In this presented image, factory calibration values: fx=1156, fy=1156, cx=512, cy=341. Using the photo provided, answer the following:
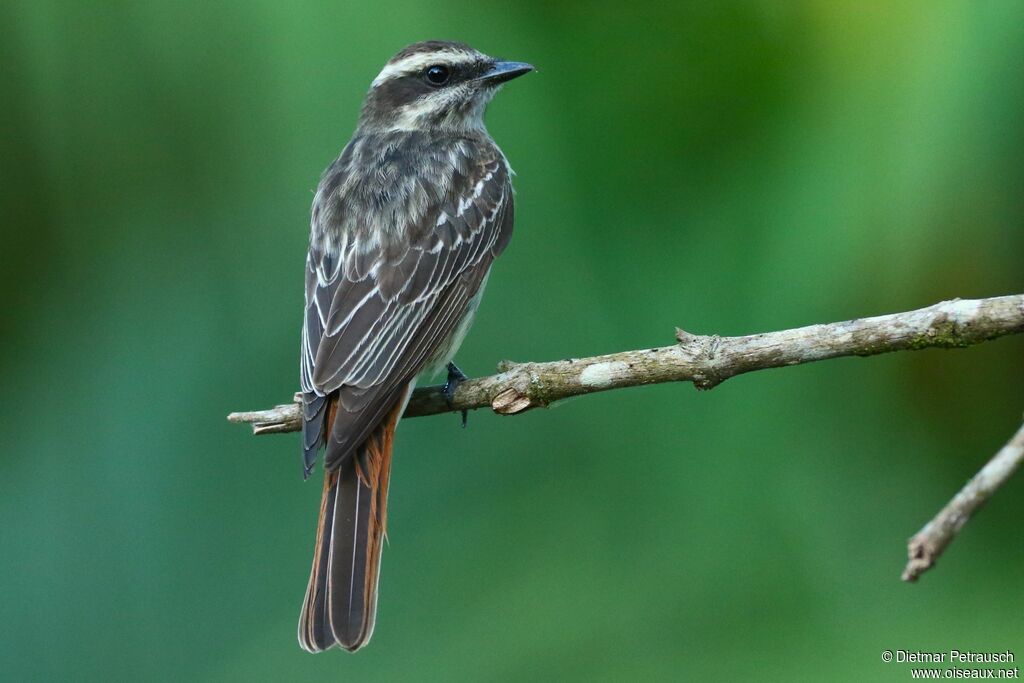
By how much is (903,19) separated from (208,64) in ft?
7.37

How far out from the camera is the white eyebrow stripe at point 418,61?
4277mm

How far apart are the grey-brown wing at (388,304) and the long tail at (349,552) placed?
10 centimetres

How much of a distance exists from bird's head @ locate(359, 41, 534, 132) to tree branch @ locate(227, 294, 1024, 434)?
144cm

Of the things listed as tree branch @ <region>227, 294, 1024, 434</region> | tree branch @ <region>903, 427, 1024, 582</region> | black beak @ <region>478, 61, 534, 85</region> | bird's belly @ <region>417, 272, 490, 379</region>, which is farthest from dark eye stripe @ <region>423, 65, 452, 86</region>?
tree branch @ <region>903, 427, 1024, 582</region>

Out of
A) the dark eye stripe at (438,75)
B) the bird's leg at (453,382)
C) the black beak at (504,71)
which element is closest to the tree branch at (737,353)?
the bird's leg at (453,382)

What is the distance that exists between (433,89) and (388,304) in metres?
1.14

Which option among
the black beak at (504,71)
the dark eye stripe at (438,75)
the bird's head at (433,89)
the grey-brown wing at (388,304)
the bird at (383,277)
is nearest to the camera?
the bird at (383,277)

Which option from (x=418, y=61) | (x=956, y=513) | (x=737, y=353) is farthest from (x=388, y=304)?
(x=956, y=513)

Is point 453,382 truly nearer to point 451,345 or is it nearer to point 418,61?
point 451,345

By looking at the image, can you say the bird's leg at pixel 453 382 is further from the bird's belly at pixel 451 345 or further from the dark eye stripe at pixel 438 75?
the dark eye stripe at pixel 438 75

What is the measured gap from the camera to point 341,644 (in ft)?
10.5

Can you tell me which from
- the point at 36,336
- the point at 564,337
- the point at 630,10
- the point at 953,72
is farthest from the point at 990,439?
the point at 36,336

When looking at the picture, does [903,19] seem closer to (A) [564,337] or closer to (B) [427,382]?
(A) [564,337]

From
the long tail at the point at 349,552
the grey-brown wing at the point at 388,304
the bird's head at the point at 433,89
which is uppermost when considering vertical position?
the bird's head at the point at 433,89
